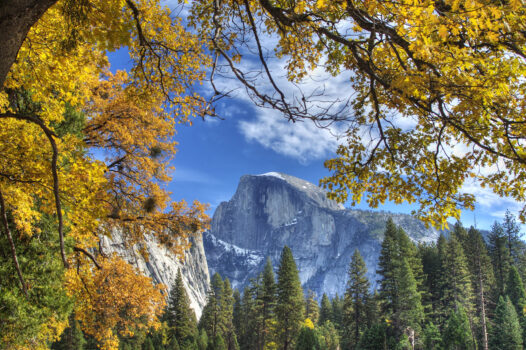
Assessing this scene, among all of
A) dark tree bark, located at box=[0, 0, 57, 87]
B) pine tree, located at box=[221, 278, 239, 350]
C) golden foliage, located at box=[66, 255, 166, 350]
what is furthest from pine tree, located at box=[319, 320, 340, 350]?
dark tree bark, located at box=[0, 0, 57, 87]

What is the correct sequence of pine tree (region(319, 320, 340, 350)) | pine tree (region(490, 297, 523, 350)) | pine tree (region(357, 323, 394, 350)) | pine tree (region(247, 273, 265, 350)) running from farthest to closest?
pine tree (region(319, 320, 340, 350)) → pine tree (region(247, 273, 265, 350)) → pine tree (region(490, 297, 523, 350)) → pine tree (region(357, 323, 394, 350))

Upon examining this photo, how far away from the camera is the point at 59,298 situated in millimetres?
7969

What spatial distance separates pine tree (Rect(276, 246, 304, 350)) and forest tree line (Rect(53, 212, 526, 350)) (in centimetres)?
9

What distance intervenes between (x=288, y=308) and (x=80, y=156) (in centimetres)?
2827

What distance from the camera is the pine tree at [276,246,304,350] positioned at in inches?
1232

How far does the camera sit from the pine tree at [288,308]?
3128 cm

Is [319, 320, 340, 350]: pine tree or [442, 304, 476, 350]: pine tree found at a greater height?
[442, 304, 476, 350]: pine tree

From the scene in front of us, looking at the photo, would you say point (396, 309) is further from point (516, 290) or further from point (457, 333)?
point (516, 290)

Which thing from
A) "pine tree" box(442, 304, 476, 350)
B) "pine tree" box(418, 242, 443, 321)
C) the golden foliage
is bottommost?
"pine tree" box(442, 304, 476, 350)

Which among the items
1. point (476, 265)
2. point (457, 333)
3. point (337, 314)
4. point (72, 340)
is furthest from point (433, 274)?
point (72, 340)

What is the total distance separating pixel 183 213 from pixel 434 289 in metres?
40.9

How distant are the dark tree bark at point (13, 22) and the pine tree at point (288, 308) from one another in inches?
1276

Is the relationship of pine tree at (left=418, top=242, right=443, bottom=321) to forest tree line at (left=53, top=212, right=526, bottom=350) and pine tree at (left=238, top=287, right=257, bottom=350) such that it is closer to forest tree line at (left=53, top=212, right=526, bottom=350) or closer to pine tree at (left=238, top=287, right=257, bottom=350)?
forest tree line at (left=53, top=212, right=526, bottom=350)

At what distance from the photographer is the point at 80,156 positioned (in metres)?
7.74
